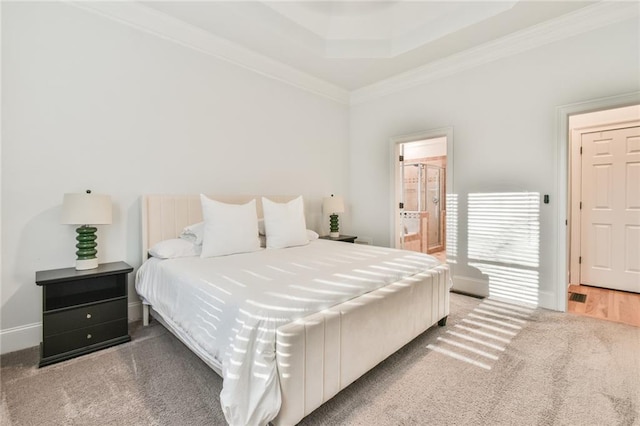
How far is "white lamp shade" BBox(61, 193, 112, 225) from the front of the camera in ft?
7.13

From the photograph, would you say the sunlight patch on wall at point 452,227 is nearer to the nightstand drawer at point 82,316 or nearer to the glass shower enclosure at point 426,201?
the glass shower enclosure at point 426,201

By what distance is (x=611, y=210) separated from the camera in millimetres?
3564

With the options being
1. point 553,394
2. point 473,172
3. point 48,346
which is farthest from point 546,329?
point 48,346

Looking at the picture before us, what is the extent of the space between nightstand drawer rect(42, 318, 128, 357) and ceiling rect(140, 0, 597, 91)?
276 centimetres

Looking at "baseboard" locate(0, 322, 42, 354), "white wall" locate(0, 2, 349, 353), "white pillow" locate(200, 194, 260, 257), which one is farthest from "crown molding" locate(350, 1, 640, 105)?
"baseboard" locate(0, 322, 42, 354)

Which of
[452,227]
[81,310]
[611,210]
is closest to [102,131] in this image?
[81,310]

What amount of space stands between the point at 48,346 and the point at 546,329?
3812 mm

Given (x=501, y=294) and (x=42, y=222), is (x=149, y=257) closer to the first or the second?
(x=42, y=222)

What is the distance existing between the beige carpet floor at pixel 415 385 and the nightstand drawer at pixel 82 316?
22 cm

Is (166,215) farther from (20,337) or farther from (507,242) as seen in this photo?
(507,242)

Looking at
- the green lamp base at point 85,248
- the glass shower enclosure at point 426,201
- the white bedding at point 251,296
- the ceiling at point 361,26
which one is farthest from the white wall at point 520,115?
the green lamp base at point 85,248

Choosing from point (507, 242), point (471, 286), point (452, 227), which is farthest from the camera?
point (452, 227)

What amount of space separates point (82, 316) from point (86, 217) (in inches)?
28.2

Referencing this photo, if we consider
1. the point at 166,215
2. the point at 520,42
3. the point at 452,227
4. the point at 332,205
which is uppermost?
the point at 520,42
